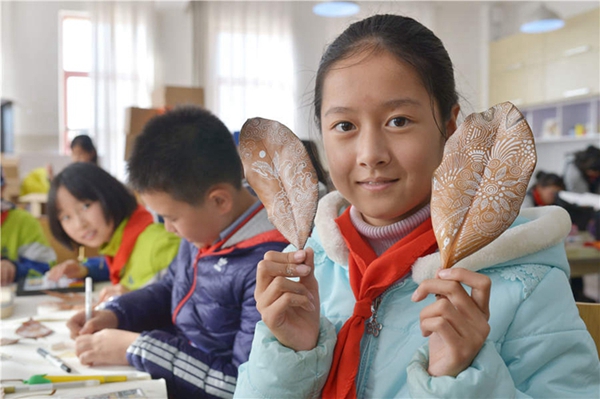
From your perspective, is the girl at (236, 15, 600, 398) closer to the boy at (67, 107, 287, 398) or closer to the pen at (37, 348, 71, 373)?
the boy at (67, 107, 287, 398)

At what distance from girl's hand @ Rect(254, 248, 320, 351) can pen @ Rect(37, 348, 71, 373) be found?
664 millimetres

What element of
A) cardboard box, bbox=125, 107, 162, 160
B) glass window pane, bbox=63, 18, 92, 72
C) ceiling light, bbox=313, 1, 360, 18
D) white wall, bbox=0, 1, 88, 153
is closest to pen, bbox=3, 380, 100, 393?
cardboard box, bbox=125, 107, 162, 160

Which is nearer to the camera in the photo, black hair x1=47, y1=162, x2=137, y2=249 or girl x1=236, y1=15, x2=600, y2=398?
girl x1=236, y1=15, x2=600, y2=398

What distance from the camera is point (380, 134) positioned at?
0.69 meters

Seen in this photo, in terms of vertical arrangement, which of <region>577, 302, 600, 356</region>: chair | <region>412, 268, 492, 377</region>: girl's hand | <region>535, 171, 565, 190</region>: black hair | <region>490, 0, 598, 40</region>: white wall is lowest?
<region>577, 302, 600, 356</region>: chair

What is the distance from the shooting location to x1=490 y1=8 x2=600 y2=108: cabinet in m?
5.38

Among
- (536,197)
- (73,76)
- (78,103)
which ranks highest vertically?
(73,76)

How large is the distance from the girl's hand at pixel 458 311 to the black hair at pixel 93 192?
61.9 inches

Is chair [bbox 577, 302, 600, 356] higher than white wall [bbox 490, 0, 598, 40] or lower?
lower

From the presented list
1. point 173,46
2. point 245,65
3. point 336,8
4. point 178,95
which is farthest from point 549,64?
point 173,46

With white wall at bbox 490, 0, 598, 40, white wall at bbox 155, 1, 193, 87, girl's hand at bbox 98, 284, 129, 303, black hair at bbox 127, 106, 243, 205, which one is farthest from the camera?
white wall at bbox 490, 0, 598, 40

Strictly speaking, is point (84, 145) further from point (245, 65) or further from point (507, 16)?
point (507, 16)

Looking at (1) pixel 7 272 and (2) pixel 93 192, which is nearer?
(2) pixel 93 192

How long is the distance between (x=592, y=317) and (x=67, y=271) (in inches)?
71.3
